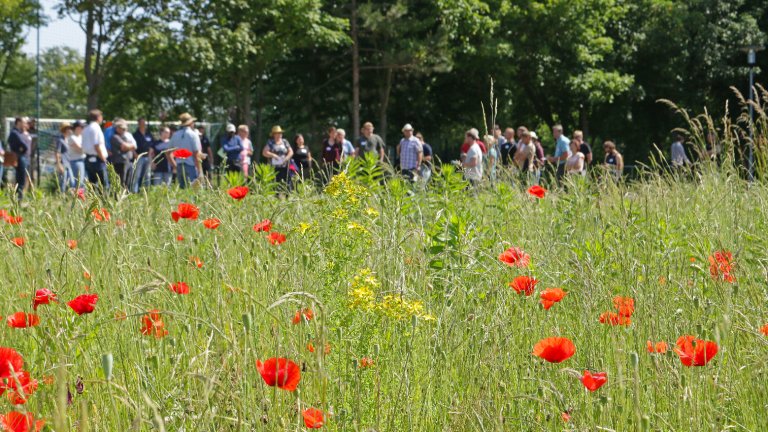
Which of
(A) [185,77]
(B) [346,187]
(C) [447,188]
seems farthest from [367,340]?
(A) [185,77]

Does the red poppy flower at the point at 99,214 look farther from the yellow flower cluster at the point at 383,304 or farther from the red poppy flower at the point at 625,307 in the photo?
the red poppy flower at the point at 625,307

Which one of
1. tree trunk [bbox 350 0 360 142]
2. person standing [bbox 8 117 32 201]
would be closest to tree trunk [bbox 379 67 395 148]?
tree trunk [bbox 350 0 360 142]

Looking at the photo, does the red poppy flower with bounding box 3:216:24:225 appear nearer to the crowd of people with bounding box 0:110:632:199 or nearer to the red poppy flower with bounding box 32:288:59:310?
the red poppy flower with bounding box 32:288:59:310

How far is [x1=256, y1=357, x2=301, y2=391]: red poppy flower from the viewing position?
1707 millimetres

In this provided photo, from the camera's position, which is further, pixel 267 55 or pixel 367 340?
pixel 267 55

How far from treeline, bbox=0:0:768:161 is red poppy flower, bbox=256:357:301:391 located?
22587 mm

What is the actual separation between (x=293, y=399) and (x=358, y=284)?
35 cm

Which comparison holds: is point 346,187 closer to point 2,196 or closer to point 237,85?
point 2,196

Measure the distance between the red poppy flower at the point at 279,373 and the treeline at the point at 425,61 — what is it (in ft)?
74.1

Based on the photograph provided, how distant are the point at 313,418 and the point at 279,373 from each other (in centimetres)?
14

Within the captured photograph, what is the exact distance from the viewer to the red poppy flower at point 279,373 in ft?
5.60

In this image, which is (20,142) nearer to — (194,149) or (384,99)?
(194,149)

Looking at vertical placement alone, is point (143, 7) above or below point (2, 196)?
above

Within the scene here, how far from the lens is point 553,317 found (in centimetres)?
299
